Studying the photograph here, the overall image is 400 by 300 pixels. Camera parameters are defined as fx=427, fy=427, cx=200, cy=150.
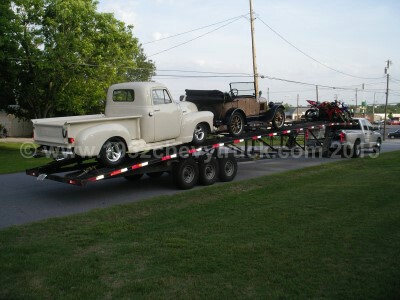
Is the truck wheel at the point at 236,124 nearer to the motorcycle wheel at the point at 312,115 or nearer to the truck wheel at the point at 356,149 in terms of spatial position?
the motorcycle wheel at the point at 312,115

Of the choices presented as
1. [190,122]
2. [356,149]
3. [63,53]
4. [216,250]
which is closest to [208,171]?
[190,122]

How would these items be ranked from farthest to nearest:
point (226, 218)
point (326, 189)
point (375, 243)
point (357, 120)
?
1. point (357, 120)
2. point (326, 189)
3. point (226, 218)
4. point (375, 243)

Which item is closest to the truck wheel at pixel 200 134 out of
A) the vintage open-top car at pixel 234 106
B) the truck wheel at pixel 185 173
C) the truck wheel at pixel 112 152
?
the truck wheel at pixel 185 173

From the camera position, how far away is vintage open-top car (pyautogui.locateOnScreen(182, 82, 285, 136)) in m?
13.0

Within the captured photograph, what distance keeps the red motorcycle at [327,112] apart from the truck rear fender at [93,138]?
37.3ft

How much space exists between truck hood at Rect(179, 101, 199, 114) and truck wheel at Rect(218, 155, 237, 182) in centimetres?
174

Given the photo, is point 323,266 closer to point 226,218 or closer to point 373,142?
point 226,218

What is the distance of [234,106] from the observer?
13.3 metres

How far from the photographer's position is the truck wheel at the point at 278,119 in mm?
14859

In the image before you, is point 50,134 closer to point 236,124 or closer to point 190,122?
point 190,122

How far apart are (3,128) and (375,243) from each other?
4552 cm

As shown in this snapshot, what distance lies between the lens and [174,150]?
1146 cm

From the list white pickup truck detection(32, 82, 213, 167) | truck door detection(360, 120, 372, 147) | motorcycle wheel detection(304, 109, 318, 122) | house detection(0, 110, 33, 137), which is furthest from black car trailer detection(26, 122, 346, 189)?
house detection(0, 110, 33, 137)

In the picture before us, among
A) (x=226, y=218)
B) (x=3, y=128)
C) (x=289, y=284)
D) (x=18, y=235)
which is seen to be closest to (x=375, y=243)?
(x=289, y=284)
